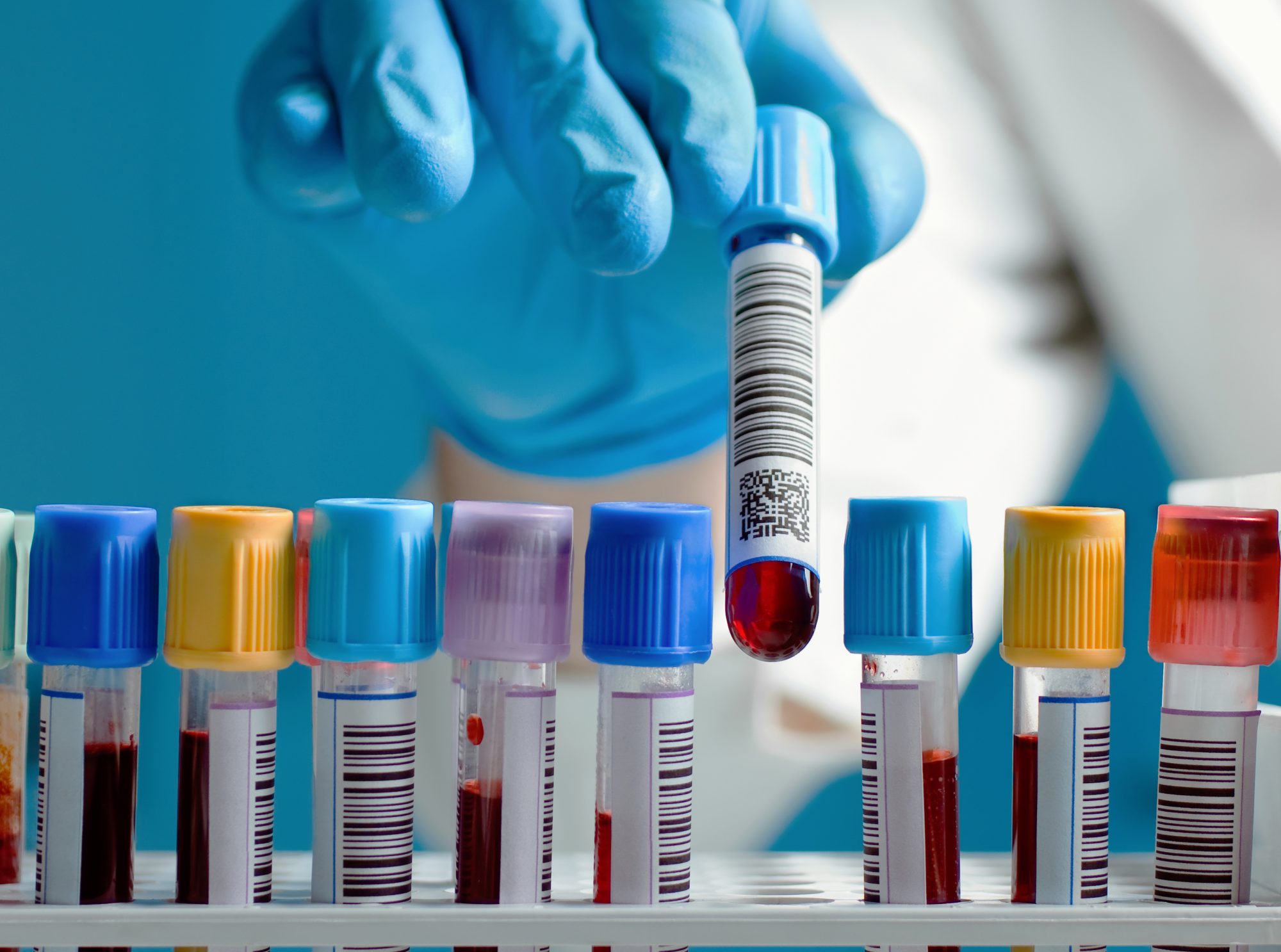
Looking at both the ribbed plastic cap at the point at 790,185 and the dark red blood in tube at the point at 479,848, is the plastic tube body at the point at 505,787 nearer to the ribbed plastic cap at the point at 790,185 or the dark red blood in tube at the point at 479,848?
the dark red blood in tube at the point at 479,848

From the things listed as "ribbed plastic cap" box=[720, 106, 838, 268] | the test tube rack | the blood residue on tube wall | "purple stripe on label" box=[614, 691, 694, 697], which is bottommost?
the test tube rack

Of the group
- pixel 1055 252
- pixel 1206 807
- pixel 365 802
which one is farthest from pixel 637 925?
pixel 1055 252

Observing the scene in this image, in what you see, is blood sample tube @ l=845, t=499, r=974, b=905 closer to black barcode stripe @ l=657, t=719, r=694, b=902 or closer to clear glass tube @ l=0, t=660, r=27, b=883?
black barcode stripe @ l=657, t=719, r=694, b=902

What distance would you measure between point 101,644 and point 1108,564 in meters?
0.35

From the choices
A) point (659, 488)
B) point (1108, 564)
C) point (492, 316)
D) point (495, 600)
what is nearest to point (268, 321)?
point (492, 316)

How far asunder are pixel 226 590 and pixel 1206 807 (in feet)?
1.16

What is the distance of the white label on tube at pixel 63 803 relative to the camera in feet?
1.24

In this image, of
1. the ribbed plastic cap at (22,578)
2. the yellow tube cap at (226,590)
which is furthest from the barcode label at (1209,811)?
the ribbed plastic cap at (22,578)

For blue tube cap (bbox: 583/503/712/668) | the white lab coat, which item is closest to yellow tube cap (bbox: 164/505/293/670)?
blue tube cap (bbox: 583/503/712/668)

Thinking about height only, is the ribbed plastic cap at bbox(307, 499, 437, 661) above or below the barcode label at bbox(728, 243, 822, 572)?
below

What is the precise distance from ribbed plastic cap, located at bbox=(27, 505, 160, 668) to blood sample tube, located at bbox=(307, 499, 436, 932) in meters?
0.06

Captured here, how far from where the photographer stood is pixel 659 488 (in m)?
0.74

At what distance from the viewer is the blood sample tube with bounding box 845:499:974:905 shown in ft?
1.27

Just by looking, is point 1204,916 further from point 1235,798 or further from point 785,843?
point 785,843
